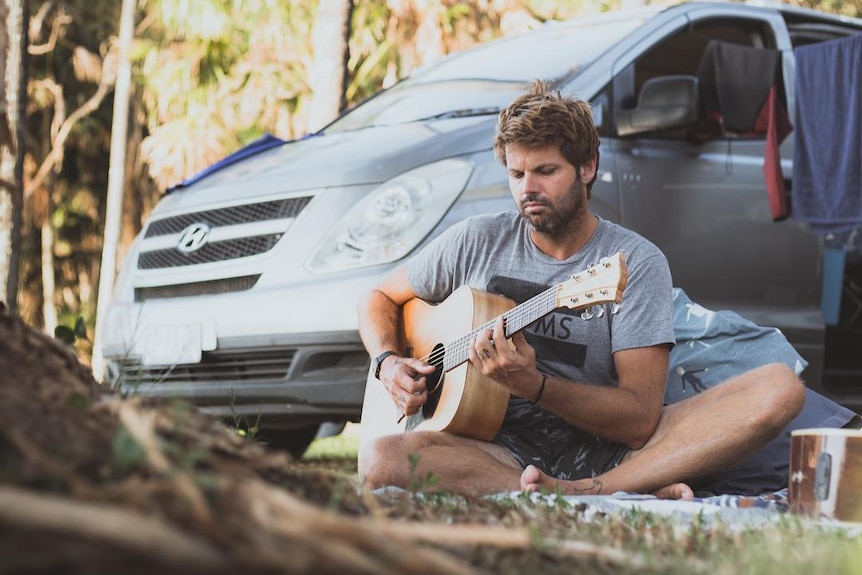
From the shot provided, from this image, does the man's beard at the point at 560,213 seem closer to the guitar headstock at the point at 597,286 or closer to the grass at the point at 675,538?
the guitar headstock at the point at 597,286

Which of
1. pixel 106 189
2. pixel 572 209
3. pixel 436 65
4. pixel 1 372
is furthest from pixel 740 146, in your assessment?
pixel 106 189

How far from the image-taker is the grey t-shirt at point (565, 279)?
389cm

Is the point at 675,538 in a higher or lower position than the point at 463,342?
higher

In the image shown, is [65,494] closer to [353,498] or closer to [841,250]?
[353,498]

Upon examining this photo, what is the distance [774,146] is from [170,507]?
5071 millimetres

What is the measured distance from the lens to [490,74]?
5.87 m

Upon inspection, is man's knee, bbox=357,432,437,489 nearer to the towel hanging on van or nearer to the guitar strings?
the guitar strings

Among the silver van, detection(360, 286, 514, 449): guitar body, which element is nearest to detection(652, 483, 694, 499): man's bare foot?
detection(360, 286, 514, 449): guitar body

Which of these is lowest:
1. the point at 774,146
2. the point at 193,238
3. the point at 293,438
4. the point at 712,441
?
the point at 293,438

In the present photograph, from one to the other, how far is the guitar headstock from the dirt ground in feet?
3.92

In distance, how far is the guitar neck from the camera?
3.62 metres

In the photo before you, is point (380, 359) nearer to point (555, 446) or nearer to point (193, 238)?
point (555, 446)

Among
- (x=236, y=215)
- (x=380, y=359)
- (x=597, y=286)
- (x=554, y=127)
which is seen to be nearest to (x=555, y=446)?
(x=380, y=359)

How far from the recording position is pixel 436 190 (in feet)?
15.9
